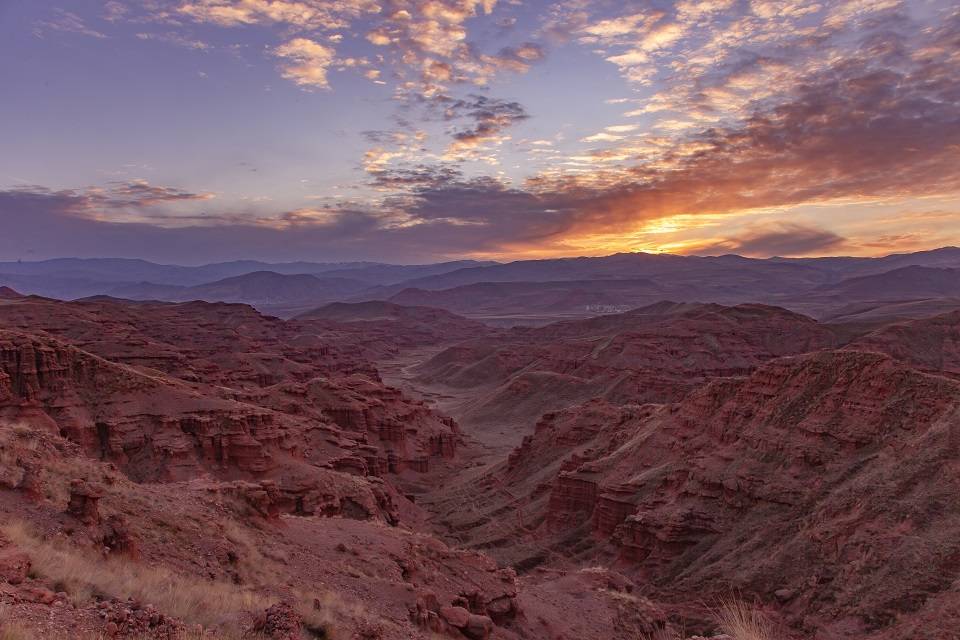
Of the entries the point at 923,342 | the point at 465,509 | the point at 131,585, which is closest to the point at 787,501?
the point at 465,509

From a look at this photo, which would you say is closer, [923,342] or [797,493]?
[797,493]

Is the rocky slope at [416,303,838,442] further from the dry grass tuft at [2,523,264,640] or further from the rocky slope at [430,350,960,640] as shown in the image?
the dry grass tuft at [2,523,264,640]

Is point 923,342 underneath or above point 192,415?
underneath

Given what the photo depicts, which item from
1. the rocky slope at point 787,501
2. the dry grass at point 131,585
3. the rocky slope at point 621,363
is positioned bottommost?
the rocky slope at point 621,363

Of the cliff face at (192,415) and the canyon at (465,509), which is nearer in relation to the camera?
the canyon at (465,509)

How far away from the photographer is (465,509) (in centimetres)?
4466

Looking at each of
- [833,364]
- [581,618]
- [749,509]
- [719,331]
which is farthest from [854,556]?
[719,331]

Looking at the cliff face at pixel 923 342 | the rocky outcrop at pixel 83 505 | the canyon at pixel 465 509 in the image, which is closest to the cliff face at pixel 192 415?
the canyon at pixel 465 509

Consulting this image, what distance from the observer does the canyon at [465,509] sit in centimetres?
1163

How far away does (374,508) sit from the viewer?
32625mm

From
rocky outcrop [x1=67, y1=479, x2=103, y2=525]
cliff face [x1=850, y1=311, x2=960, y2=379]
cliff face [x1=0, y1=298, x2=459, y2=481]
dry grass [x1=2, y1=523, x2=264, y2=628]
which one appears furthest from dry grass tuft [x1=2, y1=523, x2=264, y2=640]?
cliff face [x1=850, y1=311, x2=960, y2=379]

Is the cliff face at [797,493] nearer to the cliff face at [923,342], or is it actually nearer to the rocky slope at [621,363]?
the rocky slope at [621,363]

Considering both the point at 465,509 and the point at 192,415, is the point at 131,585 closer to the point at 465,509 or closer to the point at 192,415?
the point at 192,415

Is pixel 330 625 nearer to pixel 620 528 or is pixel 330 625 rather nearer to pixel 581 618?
pixel 581 618
